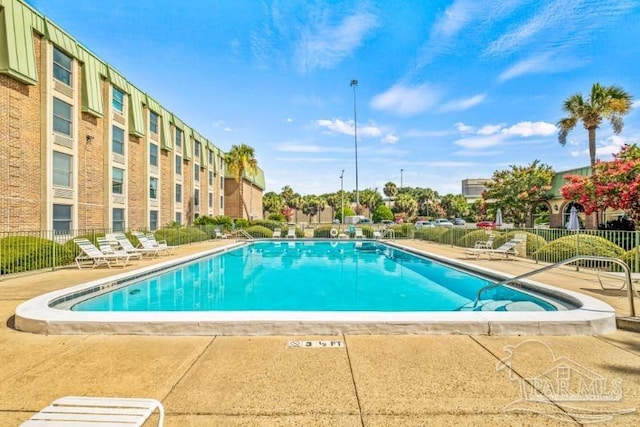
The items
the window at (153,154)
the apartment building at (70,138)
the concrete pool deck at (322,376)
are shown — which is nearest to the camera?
the concrete pool deck at (322,376)

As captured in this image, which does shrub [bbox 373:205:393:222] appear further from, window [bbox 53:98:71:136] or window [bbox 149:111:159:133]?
window [bbox 53:98:71:136]

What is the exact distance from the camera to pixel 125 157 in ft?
75.3

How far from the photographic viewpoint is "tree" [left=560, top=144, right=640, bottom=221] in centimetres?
1416

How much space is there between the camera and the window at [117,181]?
21.7m

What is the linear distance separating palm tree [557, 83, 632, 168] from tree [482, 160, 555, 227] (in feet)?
23.9

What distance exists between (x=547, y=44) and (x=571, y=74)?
415 centimetres

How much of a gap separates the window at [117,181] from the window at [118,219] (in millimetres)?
1222

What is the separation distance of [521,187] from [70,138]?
108ft

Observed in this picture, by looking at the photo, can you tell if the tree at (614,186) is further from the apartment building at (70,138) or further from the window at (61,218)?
the apartment building at (70,138)

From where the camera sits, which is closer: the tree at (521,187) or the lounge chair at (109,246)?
the lounge chair at (109,246)

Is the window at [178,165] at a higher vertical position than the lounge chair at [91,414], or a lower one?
higher

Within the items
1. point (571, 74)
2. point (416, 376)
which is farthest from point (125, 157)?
point (571, 74)

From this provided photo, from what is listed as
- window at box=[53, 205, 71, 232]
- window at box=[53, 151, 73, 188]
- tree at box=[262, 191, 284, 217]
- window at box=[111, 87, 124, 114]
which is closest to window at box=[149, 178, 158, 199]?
window at box=[111, 87, 124, 114]

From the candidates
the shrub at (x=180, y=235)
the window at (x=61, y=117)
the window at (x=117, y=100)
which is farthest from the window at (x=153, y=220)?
the window at (x=61, y=117)
